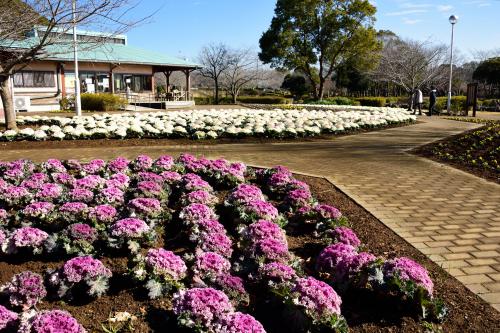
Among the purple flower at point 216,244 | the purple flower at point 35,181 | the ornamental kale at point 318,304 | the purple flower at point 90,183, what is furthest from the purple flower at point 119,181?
the ornamental kale at point 318,304

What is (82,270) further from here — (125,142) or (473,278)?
(125,142)

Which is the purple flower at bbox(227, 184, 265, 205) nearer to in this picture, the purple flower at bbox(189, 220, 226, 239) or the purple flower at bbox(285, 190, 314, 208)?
the purple flower at bbox(285, 190, 314, 208)

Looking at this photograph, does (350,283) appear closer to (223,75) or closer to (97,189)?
(97,189)

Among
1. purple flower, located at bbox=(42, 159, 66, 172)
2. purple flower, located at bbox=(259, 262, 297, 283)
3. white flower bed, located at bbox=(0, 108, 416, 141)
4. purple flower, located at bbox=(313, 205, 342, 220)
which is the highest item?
white flower bed, located at bbox=(0, 108, 416, 141)

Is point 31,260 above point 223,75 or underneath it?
underneath

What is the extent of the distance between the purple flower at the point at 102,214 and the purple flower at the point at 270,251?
4.65 feet

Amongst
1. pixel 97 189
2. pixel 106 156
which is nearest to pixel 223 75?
pixel 106 156

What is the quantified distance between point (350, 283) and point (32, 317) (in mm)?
2040

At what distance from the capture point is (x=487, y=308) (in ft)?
9.97

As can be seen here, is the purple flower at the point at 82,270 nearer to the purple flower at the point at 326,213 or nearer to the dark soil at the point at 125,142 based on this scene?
the purple flower at the point at 326,213

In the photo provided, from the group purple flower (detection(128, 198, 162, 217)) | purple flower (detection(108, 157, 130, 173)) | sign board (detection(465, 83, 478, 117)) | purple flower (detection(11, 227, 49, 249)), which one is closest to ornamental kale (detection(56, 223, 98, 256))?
purple flower (detection(11, 227, 49, 249))

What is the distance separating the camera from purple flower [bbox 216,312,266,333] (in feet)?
8.05

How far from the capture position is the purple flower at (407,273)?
2961 millimetres

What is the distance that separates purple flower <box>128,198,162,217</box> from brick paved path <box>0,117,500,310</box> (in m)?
2.38
